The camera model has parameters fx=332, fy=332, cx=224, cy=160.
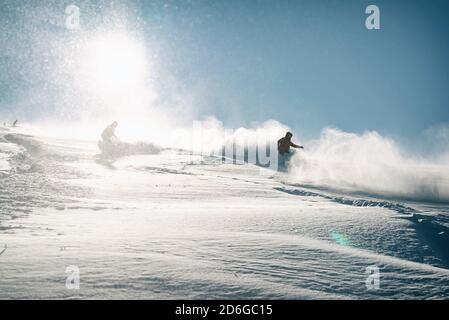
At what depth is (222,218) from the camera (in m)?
5.89

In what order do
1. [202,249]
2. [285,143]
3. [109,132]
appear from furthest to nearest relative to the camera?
[109,132] → [285,143] → [202,249]

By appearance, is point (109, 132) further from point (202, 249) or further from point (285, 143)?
point (202, 249)

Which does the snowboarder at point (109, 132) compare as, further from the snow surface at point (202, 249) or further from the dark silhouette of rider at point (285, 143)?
the snow surface at point (202, 249)

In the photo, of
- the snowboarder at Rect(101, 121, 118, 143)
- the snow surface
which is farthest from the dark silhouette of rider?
the snowboarder at Rect(101, 121, 118, 143)

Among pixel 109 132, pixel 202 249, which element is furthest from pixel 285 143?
pixel 109 132

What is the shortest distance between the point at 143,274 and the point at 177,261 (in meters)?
0.50

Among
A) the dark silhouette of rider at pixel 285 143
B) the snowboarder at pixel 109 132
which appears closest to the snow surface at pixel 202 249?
the dark silhouette of rider at pixel 285 143

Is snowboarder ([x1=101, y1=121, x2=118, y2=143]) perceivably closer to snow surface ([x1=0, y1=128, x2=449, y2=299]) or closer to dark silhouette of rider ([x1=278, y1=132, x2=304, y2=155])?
dark silhouette of rider ([x1=278, y1=132, x2=304, y2=155])

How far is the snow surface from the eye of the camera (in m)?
3.08

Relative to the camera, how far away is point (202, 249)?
13.6 feet

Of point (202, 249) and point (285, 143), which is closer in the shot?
point (202, 249)

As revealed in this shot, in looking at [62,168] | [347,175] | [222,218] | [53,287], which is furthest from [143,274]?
[347,175]
